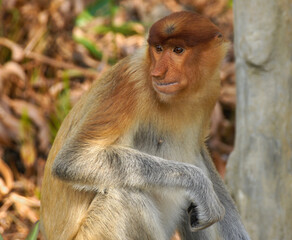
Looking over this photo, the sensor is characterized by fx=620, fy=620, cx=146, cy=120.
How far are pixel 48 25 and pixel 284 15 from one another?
405cm

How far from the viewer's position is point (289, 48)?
643cm

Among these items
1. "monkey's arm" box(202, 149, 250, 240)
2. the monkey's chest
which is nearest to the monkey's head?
the monkey's chest

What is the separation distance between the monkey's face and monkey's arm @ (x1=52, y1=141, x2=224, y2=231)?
554mm

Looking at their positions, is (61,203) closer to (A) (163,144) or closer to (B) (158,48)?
(A) (163,144)

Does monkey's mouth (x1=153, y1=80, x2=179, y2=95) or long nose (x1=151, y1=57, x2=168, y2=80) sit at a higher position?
long nose (x1=151, y1=57, x2=168, y2=80)

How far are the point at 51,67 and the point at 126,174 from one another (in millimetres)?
4837

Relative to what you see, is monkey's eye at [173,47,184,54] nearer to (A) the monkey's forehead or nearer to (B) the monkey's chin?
(A) the monkey's forehead

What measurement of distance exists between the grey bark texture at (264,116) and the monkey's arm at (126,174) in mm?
2297

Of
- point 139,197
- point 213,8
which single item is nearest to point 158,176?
point 139,197

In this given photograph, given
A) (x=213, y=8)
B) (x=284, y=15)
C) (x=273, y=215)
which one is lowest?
(x=273, y=215)

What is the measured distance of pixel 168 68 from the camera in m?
4.37

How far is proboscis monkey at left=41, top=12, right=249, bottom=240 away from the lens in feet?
14.4

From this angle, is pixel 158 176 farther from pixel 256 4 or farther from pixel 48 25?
pixel 48 25

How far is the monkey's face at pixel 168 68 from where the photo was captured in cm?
434
